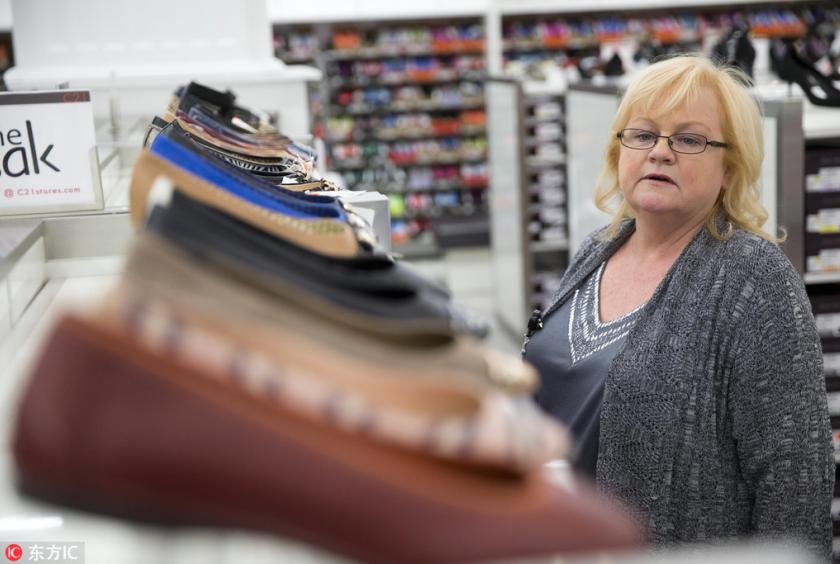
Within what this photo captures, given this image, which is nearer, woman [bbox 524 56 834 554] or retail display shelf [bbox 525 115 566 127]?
woman [bbox 524 56 834 554]

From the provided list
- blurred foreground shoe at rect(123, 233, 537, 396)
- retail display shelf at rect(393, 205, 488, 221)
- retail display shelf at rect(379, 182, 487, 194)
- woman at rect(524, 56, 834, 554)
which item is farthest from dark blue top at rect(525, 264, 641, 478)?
retail display shelf at rect(393, 205, 488, 221)

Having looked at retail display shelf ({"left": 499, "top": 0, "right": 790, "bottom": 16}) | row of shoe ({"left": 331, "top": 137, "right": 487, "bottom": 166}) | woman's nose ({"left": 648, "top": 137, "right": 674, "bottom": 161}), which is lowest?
row of shoe ({"left": 331, "top": 137, "right": 487, "bottom": 166})

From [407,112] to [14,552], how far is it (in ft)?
36.6

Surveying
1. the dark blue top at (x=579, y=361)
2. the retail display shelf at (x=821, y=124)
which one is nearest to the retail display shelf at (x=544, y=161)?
the retail display shelf at (x=821, y=124)

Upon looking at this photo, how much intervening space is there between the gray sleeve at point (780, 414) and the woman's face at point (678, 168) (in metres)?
0.25

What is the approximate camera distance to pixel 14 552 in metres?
0.83

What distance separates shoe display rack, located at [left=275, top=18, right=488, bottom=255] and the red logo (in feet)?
34.1

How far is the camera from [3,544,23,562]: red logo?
0.82 m

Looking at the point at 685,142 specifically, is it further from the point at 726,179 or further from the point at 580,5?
the point at 580,5

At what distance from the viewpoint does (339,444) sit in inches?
21.0

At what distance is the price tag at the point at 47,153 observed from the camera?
1.89 m

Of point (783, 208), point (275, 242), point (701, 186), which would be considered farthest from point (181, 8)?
point (275, 242)

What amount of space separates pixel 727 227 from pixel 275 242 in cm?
166

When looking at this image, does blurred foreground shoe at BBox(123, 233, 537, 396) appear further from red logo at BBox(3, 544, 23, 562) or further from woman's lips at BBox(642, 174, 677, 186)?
woman's lips at BBox(642, 174, 677, 186)
